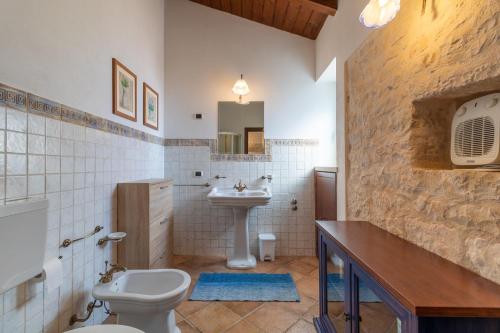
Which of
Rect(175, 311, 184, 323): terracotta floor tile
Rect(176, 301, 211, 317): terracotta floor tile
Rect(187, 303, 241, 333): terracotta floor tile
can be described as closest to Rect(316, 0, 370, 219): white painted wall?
Rect(187, 303, 241, 333): terracotta floor tile

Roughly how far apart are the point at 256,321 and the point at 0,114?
6.50 feet

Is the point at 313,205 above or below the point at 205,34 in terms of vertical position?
below

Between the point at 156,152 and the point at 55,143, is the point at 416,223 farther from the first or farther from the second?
the point at 156,152

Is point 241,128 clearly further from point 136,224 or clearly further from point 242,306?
point 242,306

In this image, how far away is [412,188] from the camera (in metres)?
1.15

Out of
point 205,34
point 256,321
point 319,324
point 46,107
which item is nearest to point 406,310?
point 319,324

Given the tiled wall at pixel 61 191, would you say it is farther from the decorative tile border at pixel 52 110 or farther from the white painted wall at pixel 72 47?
the white painted wall at pixel 72 47

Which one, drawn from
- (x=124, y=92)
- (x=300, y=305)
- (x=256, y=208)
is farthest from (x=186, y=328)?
(x=124, y=92)

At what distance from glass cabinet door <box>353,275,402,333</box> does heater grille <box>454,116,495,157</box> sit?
695mm

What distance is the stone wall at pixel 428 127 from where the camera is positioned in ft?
2.63

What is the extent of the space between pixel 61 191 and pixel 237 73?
92.9 inches

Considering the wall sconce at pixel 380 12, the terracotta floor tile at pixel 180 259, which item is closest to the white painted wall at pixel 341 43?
the wall sconce at pixel 380 12

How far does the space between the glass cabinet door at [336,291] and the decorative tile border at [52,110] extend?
176 cm

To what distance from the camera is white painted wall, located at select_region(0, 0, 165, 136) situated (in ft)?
3.59
